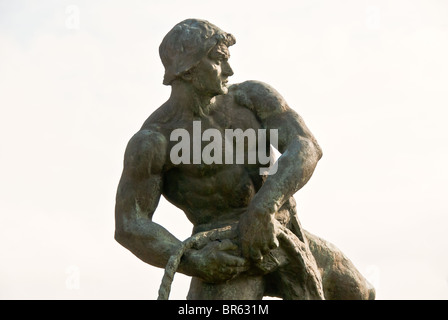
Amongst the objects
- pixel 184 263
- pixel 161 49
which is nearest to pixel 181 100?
pixel 161 49

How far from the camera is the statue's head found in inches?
522

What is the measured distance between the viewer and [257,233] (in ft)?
42.2

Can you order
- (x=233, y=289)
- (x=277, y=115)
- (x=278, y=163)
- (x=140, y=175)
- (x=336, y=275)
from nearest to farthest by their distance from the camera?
(x=233, y=289) < (x=278, y=163) < (x=140, y=175) < (x=277, y=115) < (x=336, y=275)

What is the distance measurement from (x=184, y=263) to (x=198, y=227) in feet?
1.99

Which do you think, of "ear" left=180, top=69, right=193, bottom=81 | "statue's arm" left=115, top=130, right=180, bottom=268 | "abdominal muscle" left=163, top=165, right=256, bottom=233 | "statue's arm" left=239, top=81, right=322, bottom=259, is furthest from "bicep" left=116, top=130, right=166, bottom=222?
"statue's arm" left=239, top=81, right=322, bottom=259

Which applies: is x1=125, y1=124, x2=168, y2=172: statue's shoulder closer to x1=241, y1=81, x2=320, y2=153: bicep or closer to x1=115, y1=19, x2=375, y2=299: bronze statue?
x1=115, y1=19, x2=375, y2=299: bronze statue

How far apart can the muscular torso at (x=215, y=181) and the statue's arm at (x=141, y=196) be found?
5.7 inches

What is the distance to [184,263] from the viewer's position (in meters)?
13.0

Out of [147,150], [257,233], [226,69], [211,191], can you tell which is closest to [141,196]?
[147,150]

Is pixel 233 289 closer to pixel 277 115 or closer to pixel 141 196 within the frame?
pixel 141 196

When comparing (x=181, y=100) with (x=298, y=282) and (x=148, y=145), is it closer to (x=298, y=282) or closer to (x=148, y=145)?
(x=148, y=145)

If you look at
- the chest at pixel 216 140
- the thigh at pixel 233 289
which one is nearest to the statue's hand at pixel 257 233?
the thigh at pixel 233 289

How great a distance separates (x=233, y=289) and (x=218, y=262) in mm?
332
